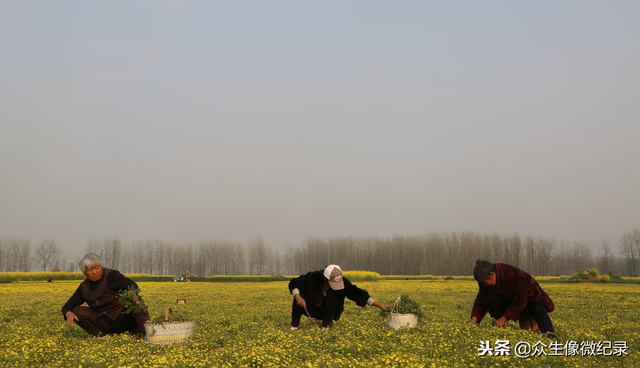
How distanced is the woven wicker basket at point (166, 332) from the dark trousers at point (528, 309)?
655cm

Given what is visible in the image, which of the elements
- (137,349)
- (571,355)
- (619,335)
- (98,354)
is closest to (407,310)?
(571,355)

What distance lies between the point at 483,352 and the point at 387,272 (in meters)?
118

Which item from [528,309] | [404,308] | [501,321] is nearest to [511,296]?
[501,321]

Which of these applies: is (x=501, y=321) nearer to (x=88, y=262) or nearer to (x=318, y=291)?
(x=318, y=291)

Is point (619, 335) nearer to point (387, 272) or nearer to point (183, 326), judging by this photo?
point (183, 326)

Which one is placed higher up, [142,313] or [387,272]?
[142,313]

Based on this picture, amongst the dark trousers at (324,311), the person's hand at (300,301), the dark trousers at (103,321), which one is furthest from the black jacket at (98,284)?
the dark trousers at (324,311)

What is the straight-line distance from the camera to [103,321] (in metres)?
9.48

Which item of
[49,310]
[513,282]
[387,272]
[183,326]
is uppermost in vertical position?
[513,282]

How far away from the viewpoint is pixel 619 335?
30.4 feet

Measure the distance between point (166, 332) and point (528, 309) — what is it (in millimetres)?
7687

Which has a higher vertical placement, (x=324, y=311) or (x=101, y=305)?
(x=101, y=305)

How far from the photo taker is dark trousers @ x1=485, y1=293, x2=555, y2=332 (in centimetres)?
888

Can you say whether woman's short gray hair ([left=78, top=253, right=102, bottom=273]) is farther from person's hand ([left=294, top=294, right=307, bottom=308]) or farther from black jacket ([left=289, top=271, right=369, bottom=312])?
person's hand ([left=294, top=294, right=307, bottom=308])
